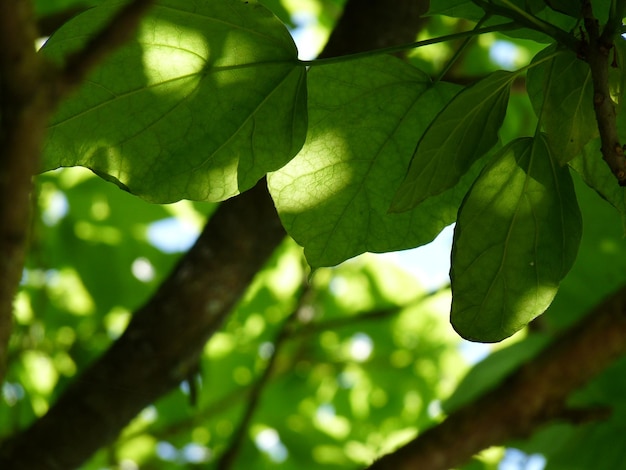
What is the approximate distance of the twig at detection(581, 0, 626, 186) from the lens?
0.55 meters

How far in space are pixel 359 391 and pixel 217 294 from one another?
1.08 meters

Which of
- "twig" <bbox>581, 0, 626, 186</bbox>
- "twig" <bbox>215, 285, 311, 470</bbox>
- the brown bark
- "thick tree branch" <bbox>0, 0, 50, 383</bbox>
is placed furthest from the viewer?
"twig" <bbox>215, 285, 311, 470</bbox>

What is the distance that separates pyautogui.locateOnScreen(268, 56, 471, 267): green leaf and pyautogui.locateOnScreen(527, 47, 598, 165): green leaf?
0.37 feet

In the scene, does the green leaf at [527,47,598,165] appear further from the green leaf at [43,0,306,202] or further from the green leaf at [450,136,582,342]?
the green leaf at [43,0,306,202]

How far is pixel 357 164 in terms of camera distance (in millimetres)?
718

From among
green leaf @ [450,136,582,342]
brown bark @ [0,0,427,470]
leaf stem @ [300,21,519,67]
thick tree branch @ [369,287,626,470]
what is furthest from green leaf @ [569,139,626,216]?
brown bark @ [0,0,427,470]

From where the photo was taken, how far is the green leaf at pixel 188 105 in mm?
651

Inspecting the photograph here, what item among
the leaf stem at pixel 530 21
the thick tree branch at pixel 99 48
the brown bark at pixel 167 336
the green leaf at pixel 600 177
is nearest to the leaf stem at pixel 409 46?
the leaf stem at pixel 530 21

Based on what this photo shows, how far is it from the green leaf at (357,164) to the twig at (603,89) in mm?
177

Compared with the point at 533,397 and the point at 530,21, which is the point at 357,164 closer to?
the point at 530,21

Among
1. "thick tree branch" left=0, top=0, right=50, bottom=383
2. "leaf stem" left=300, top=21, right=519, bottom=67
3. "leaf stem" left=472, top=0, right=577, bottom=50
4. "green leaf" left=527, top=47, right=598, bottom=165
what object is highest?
"leaf stem" left=300, top=21, right=519, bottom=67

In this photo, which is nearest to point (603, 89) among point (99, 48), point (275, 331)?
point (99, 48)

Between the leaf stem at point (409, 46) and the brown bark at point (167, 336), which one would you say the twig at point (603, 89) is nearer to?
the leaf stem at point (409, 46)

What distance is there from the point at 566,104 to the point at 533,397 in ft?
1.82
